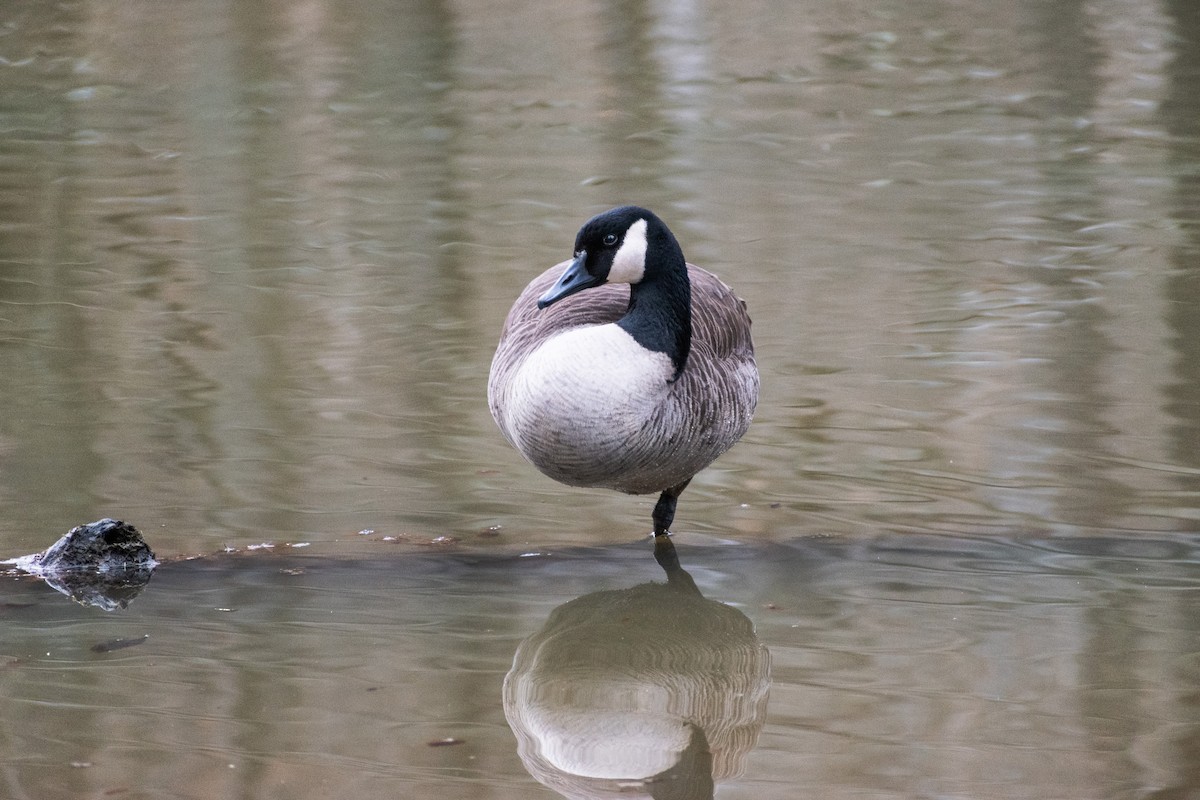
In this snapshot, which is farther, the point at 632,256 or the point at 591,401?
the point at 632,256

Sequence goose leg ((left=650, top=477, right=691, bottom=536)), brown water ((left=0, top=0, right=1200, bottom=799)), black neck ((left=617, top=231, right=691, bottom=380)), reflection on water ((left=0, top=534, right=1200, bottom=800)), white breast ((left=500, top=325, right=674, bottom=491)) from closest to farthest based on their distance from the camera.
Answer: reflection on water ((left=0, top=534, right=1200, bottom=800)), brown water ((left=0, top=0, right=1200, bottom=799)), white breast ((left=500, top=325, right=674, bottom=491)), black neck ((left=617, top=231, right=691, bottom=380)), goose leg ((left=650, top=477, right=691, bottom=536))

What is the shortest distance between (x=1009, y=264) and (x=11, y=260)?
559 cm

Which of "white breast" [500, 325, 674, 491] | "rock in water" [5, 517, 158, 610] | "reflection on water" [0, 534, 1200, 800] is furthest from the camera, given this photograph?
"rock in water" [5, 517, 158, 610]

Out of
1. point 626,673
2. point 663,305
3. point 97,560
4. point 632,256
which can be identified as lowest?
point 626,673

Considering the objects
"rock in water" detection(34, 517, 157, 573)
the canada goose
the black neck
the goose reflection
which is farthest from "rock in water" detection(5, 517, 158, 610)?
the black neck

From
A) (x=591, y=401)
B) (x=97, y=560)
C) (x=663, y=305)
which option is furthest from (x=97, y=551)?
(x=663, y=305)

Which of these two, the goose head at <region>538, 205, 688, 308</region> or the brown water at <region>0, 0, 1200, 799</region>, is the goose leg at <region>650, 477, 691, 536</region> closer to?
the brown water at <region>0, 0, 1200, 799</region>

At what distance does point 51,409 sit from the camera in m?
6.47

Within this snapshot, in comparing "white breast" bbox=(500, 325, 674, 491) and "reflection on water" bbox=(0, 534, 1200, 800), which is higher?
"white breast" bbox=(500, 325, 674, 491)

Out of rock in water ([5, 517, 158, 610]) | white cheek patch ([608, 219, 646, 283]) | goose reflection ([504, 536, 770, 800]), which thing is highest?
white cheek patch ([608, 219, 646, 283])

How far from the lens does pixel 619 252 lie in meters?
4.74

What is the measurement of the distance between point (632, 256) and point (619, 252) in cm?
4

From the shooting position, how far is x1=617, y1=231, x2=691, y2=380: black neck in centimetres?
468

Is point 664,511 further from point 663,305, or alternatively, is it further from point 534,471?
point 663,305
